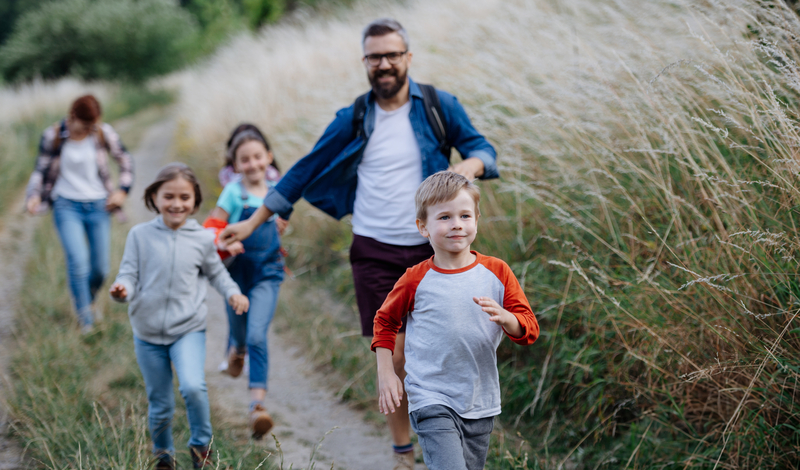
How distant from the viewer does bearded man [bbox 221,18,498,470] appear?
2.86m

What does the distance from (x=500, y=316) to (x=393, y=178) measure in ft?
4.10

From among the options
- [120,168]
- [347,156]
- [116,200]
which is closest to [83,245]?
[116,200]

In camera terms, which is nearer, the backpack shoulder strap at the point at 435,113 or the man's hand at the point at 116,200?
the backpack shoulder strap at the point at 435,113

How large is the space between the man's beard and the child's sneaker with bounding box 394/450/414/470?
1780mm

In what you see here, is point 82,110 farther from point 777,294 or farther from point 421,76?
point 777,294

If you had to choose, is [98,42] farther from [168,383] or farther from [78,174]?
[168,383]

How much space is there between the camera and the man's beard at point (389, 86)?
2869mm

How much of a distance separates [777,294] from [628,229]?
961 mm

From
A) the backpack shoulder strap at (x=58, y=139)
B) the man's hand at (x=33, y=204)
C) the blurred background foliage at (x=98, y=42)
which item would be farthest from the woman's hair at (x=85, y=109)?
the blurred background foliage at (x=98, y=42)

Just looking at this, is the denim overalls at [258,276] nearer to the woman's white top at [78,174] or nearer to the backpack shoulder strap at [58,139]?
the woman's white top at [78,174]

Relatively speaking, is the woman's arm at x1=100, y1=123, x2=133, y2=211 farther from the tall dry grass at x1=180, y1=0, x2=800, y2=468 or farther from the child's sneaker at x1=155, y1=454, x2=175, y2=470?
the child's sneaker at x1=155, y1=454, x2=175, y2=470

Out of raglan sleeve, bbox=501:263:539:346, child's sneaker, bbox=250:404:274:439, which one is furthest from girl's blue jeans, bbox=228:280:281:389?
raglan sleeve, bbox=501:263:539:346

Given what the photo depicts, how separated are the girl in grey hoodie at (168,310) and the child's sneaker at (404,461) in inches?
35.6

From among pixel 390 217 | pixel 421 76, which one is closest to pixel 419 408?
pixel 390 217
